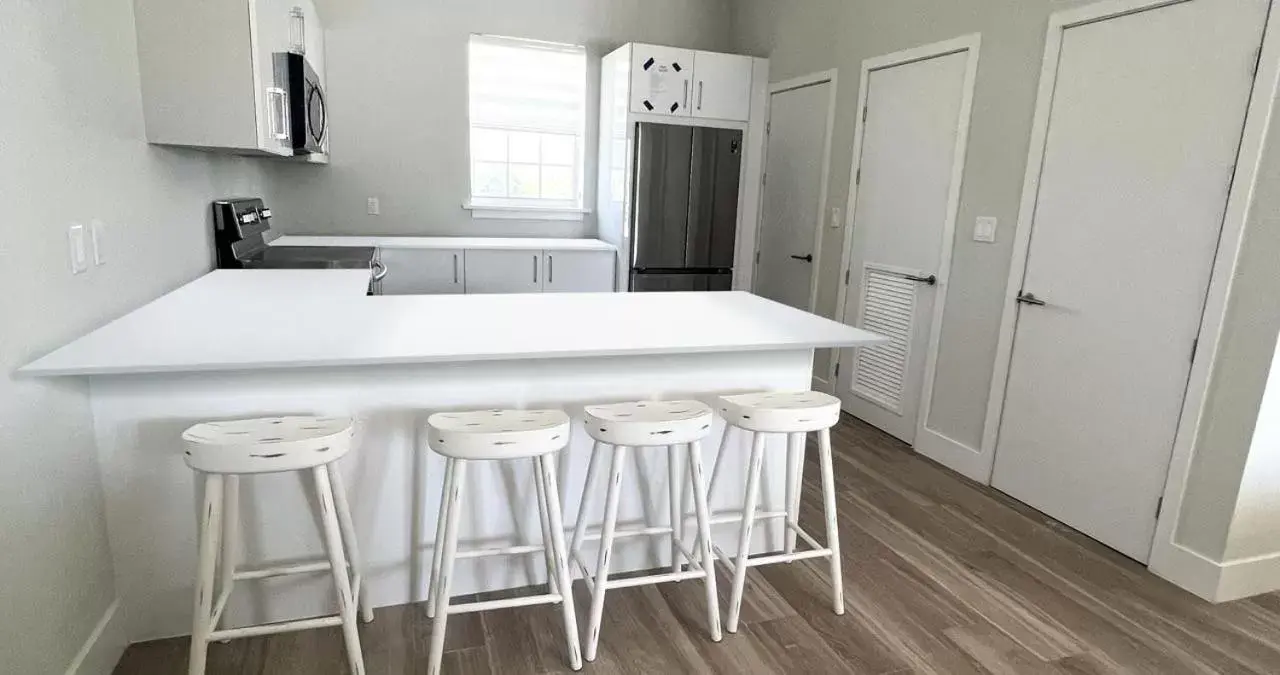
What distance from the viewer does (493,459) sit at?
5.75 ft

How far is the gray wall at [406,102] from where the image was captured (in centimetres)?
457

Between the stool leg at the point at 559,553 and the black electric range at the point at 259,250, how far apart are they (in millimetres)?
1977

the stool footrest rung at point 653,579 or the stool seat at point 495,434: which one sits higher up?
the stool seat at point 495,434

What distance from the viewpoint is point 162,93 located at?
7.46 ft

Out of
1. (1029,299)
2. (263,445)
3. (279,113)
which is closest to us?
(263,445)

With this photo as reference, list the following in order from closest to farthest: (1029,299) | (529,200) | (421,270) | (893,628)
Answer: (893,628), (1029,299), (421,270), (529,200)

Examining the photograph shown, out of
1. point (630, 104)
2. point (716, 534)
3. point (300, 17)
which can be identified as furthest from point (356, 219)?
point (716, 534)

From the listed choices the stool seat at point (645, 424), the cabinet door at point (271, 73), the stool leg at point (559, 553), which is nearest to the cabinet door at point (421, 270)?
the cabinet door at point (271, 73)

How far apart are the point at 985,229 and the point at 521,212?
3.10 meters

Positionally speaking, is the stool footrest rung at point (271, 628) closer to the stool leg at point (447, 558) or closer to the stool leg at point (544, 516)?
the stool leg at point (447, 558)

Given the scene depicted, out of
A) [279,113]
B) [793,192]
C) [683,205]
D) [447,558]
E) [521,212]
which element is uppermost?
[279,113]

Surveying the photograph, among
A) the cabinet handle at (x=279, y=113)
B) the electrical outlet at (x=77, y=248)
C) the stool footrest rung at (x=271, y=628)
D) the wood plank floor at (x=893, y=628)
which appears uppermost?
the cabinet handle at (x=279, y=113)

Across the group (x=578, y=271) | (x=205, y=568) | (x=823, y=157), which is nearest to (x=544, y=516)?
(x=205, y=568)

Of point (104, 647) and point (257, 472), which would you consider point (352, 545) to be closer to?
point (257, 472)
